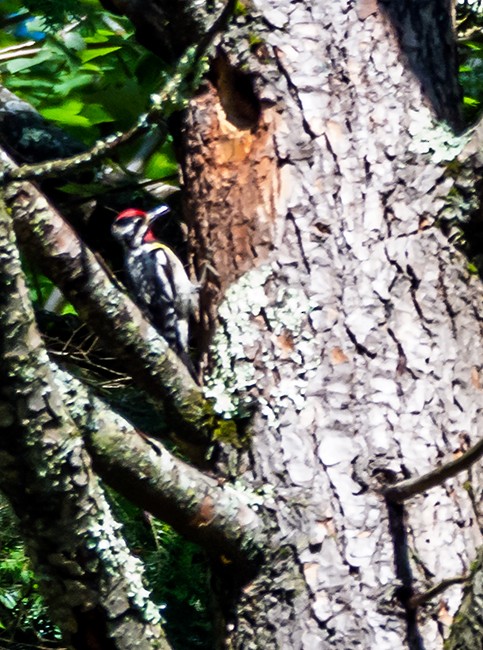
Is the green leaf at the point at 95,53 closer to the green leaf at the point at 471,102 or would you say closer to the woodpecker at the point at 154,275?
the woodpecker at the point at 154,275

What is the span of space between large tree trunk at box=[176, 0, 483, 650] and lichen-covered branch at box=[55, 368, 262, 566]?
0.28ft

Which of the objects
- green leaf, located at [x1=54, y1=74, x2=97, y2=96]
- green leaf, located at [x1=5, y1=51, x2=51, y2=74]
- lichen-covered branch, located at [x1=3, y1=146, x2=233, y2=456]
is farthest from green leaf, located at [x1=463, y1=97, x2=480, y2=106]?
lichen-covered branch, located at [x1=3, y1=146, x2=233, y2=456]

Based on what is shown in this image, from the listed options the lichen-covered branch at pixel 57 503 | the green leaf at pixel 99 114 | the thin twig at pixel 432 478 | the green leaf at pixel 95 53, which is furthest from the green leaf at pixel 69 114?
the lichen-covered branch at pixel 57 503

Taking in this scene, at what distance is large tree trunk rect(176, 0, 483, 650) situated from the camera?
2424 millimetres

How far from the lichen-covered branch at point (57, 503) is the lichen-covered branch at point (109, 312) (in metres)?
0.68

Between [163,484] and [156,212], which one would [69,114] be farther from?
[163,484]

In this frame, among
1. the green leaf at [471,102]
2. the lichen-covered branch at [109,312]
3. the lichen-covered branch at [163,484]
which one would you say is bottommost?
the lichen-covered branch at [163,484]

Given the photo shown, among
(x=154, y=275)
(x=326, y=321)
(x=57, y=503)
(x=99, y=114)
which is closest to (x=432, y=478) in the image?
(x=326, y=321)

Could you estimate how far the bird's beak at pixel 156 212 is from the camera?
159 inches

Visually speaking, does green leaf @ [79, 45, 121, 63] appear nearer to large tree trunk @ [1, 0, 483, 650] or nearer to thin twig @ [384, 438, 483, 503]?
large tree trunk @ [1, 0, 483, 650]

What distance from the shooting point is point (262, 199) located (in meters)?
2.84

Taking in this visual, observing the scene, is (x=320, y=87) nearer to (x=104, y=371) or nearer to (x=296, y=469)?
(x=296, y=469)

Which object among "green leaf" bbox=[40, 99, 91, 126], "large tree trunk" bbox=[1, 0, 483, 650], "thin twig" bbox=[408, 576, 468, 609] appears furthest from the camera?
"green leaf" bbox=[40, 99, 91, 126]

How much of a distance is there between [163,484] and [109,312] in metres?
0.50
